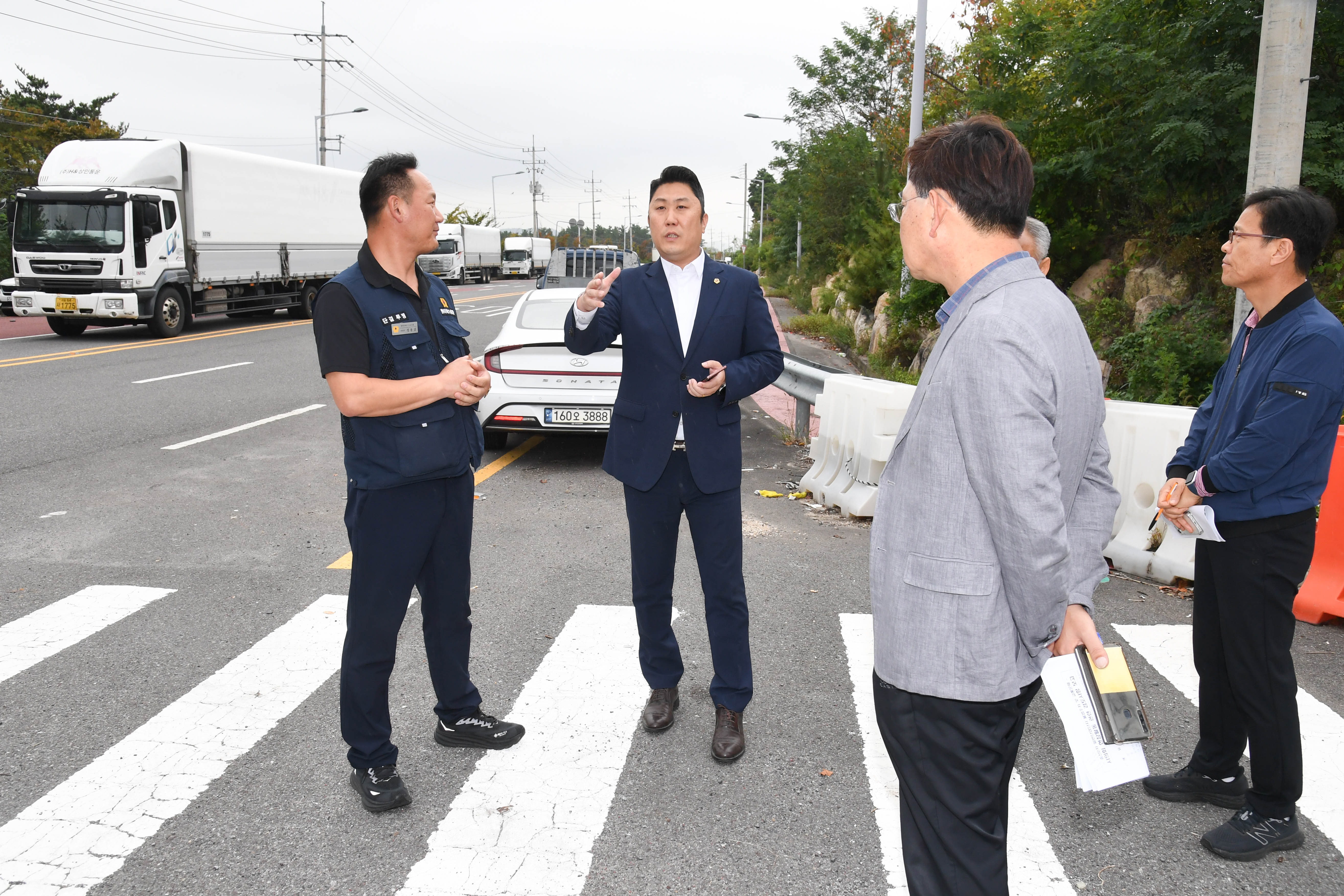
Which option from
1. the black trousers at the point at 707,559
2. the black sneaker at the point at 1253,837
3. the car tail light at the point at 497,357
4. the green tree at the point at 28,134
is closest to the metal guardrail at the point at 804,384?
the car tail light at the point at 497,357

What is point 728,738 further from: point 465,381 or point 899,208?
point 899,208

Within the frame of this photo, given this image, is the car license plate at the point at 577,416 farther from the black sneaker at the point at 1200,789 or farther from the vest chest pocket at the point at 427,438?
the black sneaker at the point at 1200,789

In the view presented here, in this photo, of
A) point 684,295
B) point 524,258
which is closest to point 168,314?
point 684,295

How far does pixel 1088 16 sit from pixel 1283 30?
19.3 ft

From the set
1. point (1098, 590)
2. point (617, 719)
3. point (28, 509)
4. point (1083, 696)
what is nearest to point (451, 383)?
point (617, 719)

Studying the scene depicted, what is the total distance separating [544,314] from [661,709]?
574cm

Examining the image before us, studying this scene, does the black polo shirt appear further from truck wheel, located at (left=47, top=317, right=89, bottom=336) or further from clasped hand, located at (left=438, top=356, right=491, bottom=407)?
truck wheel, located at (left=47, top=317, right=89, bottom=336)

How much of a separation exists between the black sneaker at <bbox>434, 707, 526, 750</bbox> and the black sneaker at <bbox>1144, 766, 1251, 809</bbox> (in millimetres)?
2300

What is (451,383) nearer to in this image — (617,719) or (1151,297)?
(617,719)

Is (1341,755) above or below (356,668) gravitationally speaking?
below

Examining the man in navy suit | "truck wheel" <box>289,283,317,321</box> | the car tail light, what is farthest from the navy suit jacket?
"truck wheel" <box>289,283,317,321</box>

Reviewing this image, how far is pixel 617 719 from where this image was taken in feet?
13.0

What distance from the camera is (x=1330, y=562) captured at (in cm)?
512

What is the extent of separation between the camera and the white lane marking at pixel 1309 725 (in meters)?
3.29
